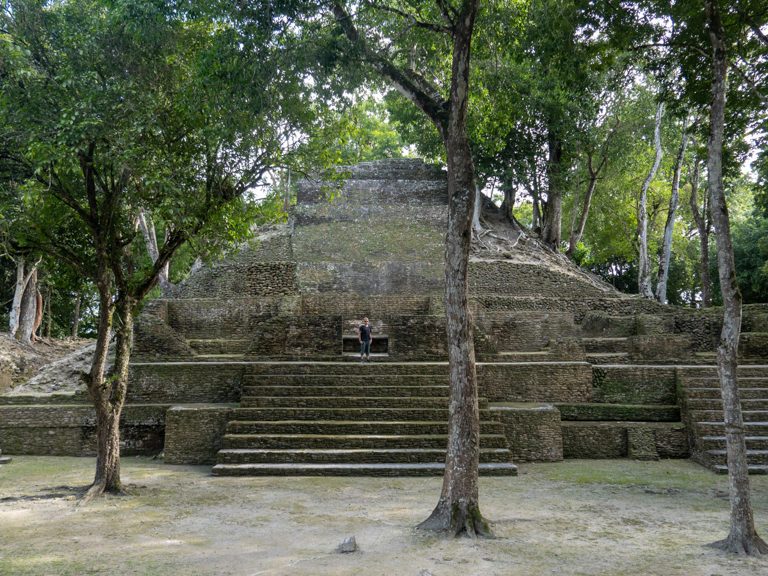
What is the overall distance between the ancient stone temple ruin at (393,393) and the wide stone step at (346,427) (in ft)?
0.07

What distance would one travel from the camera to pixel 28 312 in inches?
703

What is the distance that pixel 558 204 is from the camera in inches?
787

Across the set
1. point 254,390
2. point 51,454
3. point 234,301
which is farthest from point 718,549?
point 234,301

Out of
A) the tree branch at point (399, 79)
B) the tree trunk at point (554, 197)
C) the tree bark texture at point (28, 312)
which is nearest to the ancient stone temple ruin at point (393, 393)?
the tree branch at point (399, 79)

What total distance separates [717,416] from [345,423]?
5.72 m

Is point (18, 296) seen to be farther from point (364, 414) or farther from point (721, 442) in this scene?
point (721, 442)

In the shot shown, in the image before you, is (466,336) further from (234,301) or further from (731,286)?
(234,301)

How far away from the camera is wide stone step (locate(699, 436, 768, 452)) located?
8727 millimetres

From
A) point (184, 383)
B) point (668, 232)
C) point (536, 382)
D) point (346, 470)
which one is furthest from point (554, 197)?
point (346, 470)

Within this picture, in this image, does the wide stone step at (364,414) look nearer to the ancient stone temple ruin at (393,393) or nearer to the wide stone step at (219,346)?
the ancient stone temple ruin at (393,393)

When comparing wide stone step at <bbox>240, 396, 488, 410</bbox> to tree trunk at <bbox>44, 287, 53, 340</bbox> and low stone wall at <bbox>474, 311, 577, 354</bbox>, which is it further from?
tree trunk at <bbox>44, 287, 53, 340</bbox>

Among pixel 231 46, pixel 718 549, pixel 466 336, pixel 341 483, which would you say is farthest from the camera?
pixel 341 483

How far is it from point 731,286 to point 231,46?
5.79 m

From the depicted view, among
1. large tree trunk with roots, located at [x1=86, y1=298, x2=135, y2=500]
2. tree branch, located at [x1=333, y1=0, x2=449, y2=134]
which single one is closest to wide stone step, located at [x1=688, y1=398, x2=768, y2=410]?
tree branch, located at [x1=333, y1=0, x2=449, y2=134]
